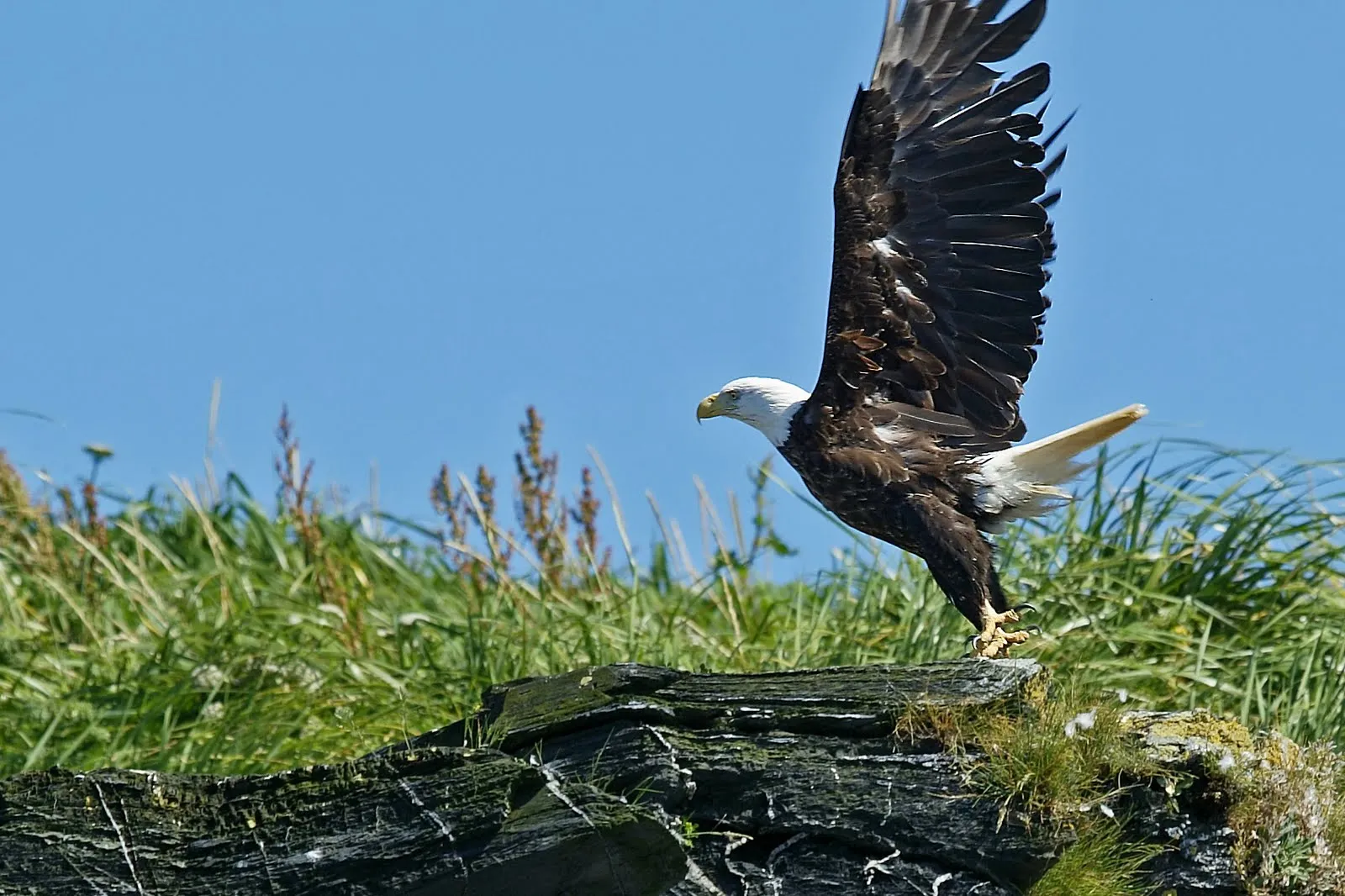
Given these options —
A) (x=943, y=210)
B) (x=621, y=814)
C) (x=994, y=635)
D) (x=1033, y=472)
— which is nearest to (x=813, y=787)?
(x=621, y=814)

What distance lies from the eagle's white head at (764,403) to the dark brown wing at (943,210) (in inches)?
Result: 6.6

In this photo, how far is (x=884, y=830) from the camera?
171 inches

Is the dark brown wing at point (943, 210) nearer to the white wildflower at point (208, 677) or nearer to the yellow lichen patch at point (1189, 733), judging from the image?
the yellow lichen patch at point (1189, 733)

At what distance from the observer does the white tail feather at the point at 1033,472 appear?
18.1 ft

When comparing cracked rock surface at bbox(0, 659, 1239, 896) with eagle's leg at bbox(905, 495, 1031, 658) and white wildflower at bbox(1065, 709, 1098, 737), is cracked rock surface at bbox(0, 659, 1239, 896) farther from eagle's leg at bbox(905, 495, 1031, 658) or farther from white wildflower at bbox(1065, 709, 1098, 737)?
eagle's leg at bbox(905, 495, 1031, 658)

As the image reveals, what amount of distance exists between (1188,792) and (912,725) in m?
0.79

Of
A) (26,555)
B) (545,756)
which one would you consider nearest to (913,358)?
(545,756)

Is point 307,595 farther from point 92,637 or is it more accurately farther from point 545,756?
point 545,756

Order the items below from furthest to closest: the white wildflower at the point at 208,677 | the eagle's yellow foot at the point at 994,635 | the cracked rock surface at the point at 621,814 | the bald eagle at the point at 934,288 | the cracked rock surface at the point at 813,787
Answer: the white wildflower at the point at 208,677 → the bald eagle at the point at 934,288 → the eagle's yellow foot at the point at 994,635 → the cracked rock surface at the point at 813,787 → the cracked rock surface at the point at 621,814

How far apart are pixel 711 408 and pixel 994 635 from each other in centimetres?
150

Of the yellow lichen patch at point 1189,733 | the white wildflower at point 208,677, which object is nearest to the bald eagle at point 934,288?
the yellow lichen patch at point 1189,733

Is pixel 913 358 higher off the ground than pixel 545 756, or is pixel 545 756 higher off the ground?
pixel 913 358

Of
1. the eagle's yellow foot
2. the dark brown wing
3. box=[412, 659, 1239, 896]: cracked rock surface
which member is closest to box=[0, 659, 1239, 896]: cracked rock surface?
box=[412, 659, 1239, 896]: cracked rock surface

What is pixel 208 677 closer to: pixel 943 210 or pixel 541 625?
pixel 541 625
